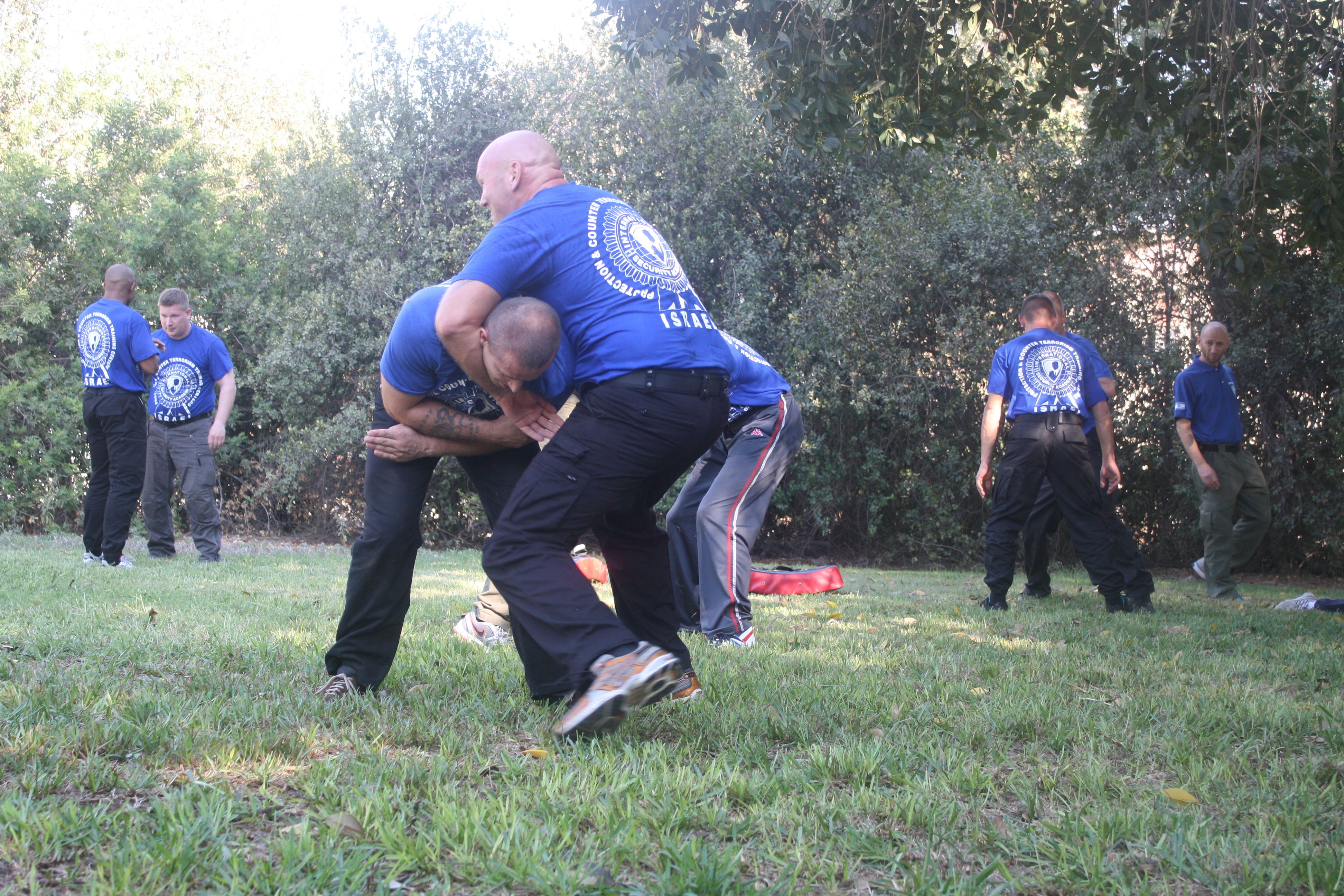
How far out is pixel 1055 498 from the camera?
7.02 m

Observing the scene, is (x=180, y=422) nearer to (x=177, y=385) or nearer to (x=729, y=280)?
(x=177, y=385)

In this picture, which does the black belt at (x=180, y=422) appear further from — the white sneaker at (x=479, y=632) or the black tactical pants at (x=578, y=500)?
the black tactical pants at (x=578, y=500)

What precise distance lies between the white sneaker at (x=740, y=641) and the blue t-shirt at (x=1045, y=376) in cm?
299

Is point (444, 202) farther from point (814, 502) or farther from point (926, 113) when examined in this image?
point (926, 113)

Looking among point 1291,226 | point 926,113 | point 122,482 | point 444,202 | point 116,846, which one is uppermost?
point 444,202

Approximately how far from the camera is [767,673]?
399 centimetres

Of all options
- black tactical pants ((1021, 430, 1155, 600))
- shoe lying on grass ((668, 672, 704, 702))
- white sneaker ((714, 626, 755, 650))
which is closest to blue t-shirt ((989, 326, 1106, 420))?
black tactical pants ((1021, 430, 1155, 600))

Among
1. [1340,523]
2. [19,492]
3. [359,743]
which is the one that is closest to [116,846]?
[359,743]

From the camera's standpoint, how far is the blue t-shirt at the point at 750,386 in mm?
5223

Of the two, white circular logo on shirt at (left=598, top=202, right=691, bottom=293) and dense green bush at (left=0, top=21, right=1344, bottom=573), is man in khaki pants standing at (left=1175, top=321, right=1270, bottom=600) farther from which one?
white circular logo on shirt at (left=598, top=202, right=691, bottom=293)

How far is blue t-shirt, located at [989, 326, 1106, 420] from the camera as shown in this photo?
6.78m

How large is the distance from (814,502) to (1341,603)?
646 cm

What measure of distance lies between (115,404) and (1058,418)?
7.38 m

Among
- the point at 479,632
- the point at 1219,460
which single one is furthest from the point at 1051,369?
the point at 479,632
